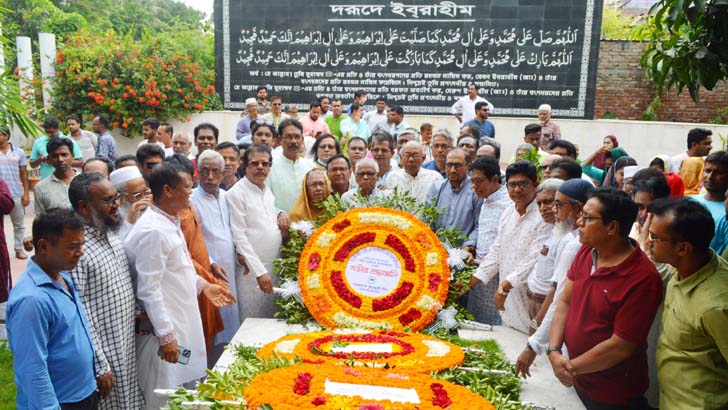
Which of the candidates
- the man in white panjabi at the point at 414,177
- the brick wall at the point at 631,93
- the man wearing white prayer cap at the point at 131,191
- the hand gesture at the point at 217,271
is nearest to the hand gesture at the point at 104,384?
the man wearing white prayer cap at the point at 131,191

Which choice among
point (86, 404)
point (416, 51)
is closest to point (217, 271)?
point (86, 404)

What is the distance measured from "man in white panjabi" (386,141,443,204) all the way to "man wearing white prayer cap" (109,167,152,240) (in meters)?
2.40

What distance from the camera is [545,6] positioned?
1439 cm

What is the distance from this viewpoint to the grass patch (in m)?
4.56

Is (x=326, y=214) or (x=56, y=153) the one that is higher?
(x=56, y=153)

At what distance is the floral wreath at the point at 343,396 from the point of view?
3055 mm

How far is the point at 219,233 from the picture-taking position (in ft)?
16.0

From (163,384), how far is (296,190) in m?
2.48

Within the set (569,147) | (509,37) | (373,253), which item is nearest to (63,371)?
(373,253)

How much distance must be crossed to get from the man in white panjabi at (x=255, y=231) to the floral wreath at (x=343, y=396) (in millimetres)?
1506

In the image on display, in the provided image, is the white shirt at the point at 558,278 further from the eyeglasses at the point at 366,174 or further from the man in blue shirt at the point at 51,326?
the man in blue shirt at the point at 51,326

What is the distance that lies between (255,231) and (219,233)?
0.29 meters

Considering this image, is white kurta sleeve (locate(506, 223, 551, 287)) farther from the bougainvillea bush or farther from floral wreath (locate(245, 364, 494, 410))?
the bougainvillea bush

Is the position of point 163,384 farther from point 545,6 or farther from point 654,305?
point 545,6
